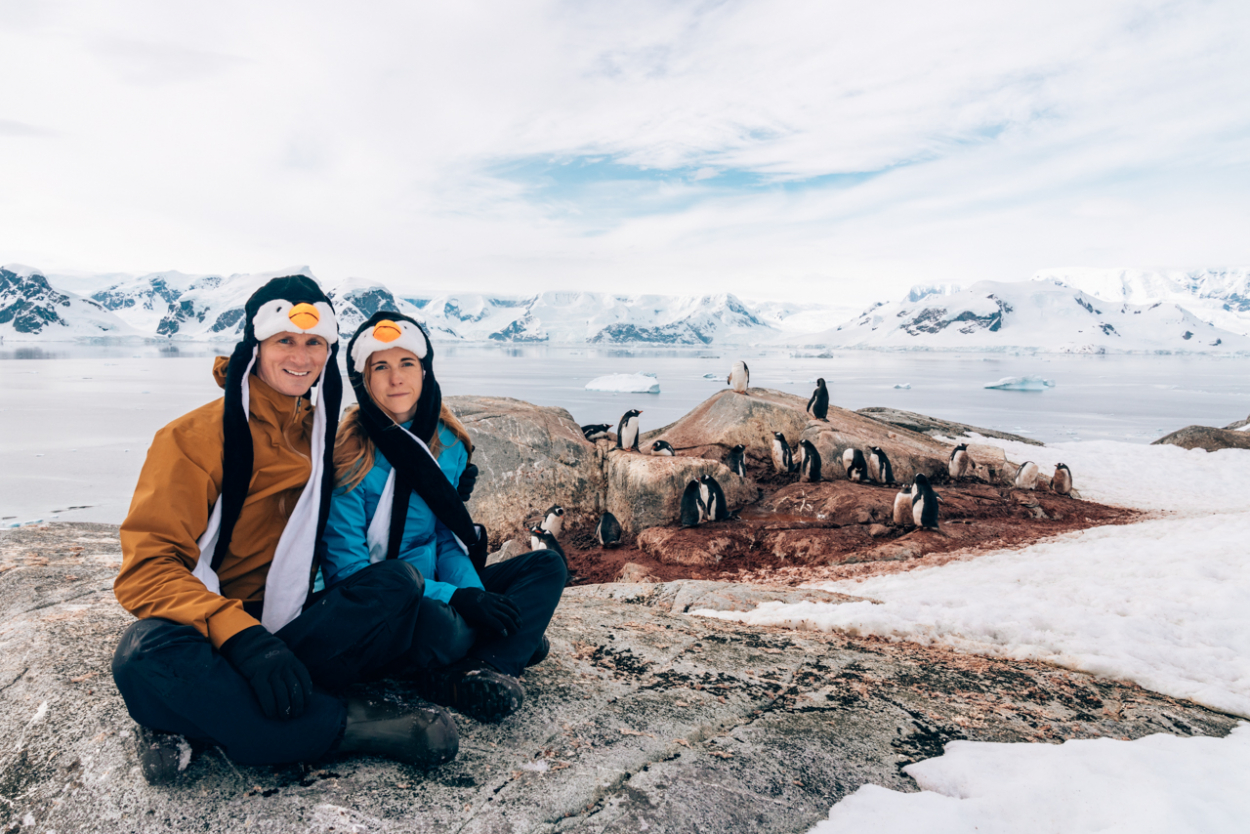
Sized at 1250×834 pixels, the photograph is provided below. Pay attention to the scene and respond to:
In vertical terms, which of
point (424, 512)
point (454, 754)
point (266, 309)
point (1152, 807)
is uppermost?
point (266, 309)

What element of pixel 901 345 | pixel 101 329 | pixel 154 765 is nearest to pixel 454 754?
pixel 154 765

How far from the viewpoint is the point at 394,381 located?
2.61 metres

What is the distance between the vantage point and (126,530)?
1856 millimetres

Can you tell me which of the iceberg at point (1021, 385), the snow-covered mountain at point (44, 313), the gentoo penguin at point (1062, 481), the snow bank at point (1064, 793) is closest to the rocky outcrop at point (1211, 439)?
the gentoo penguin at point (1062, 481)

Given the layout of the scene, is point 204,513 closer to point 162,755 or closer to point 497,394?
point 162,755

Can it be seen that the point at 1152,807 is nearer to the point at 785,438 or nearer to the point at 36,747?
the point at 36,747

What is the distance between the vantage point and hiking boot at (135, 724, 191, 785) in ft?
5.89

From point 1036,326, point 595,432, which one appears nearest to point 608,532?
point 595,432

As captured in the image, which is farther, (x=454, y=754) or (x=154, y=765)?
(x=454, y=754)

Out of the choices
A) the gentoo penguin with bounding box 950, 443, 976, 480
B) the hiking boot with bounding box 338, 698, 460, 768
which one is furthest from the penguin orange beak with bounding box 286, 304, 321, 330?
the gentoo penguin with bounding box 950, 443, 976, 480

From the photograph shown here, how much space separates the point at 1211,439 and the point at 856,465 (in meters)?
10.4

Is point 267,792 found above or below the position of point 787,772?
above

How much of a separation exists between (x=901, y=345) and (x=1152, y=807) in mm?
144969

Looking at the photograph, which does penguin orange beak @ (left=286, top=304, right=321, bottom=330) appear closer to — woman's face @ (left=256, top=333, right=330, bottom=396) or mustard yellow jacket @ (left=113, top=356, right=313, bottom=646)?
woman's face @ (left=256, top=333, right=330, bottom=396)
